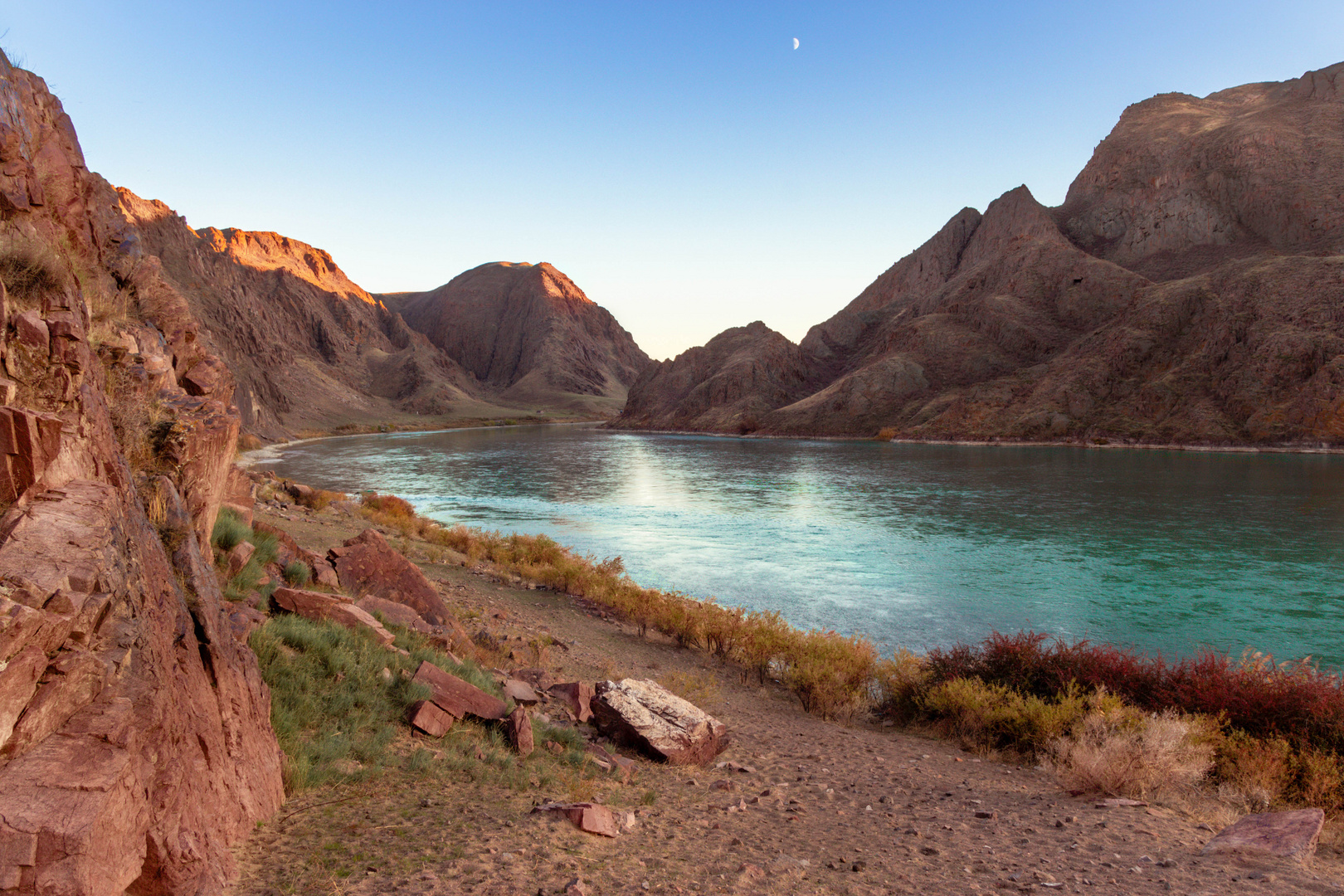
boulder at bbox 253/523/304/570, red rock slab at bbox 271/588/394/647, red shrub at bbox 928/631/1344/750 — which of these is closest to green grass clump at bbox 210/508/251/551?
boulder at bbox 253/523/304/570

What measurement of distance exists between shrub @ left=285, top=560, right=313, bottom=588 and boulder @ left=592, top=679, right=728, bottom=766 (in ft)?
15.0

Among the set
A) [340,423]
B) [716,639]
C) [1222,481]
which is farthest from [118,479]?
[340,423]

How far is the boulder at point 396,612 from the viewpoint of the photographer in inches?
371

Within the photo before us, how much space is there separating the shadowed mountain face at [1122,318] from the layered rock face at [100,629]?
248 ft

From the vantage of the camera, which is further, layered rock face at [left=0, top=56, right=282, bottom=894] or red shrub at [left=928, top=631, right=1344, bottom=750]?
red shrub at [left=928, top=631, right=1344, bottom=750]

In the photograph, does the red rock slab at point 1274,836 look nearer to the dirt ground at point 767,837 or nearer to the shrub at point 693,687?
the dirt ground at point 767,837

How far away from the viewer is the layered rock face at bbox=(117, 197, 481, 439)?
94875 millimetres

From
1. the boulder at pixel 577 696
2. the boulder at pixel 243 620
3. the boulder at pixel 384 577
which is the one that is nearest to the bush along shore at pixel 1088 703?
the boulder at pixel 577 696

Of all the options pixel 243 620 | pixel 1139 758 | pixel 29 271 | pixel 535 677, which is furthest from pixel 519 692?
pixel 1139 758

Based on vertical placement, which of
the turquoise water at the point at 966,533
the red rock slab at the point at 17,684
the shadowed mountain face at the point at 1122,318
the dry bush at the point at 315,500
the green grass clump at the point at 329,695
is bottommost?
the turquoise water at the point at 966,533

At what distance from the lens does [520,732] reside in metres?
6.79

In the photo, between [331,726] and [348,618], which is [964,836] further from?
[348,618]

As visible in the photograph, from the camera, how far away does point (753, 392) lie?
116 metres

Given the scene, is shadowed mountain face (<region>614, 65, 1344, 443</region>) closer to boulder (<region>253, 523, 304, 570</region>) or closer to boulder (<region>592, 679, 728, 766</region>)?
boulder (<region>592, 679, 728, 766</region>)
